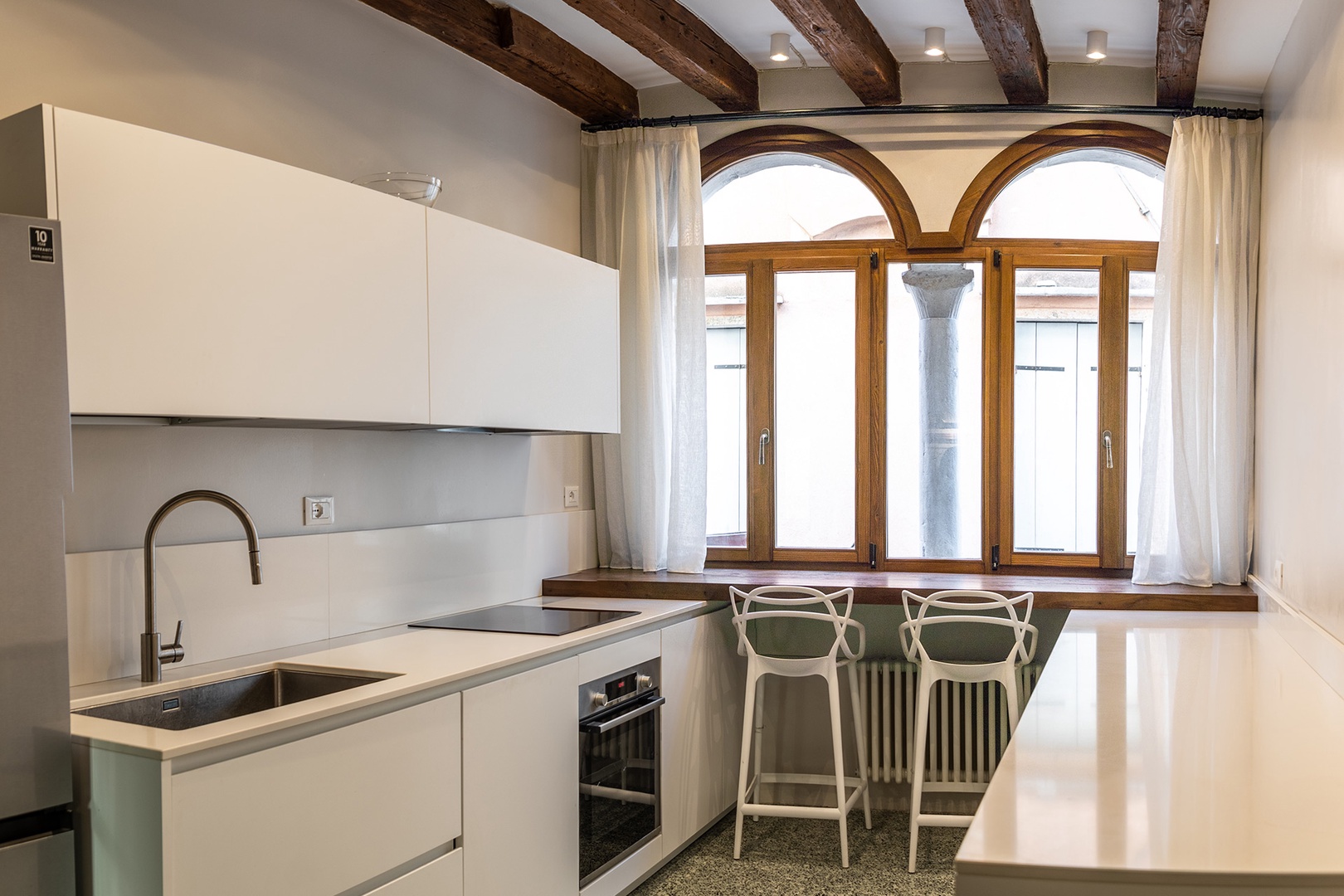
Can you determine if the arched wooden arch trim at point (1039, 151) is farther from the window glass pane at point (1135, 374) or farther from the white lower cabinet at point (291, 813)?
the white lower cabinet at point (291, 813)

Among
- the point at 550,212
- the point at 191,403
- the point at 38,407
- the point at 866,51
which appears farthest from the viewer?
the point at 550,212

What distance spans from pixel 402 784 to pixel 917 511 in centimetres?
259

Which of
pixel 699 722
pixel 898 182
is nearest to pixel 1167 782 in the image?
pixel 699 722

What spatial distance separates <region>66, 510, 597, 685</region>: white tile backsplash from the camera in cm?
230

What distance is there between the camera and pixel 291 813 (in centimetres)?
200

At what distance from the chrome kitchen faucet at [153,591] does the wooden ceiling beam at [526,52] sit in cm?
159

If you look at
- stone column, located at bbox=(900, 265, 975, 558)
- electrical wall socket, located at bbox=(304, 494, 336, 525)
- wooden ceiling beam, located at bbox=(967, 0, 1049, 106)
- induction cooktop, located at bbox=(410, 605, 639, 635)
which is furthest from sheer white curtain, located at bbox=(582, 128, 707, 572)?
electrical wall socket, located at bbox=(304, 494, 336, 525)

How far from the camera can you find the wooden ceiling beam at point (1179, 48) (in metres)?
3.20

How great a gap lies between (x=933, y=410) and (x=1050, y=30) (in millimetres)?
1426

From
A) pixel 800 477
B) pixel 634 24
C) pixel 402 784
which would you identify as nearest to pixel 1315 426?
pixel 800 477

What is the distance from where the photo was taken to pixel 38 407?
172cm

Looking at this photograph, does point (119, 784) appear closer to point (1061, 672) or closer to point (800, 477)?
point (1061, 672)

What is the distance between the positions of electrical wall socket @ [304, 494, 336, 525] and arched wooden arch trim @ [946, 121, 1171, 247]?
2487mm

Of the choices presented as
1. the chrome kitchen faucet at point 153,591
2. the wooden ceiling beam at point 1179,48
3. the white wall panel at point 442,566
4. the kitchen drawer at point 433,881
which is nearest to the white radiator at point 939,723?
the white wall panel at point 442,566
